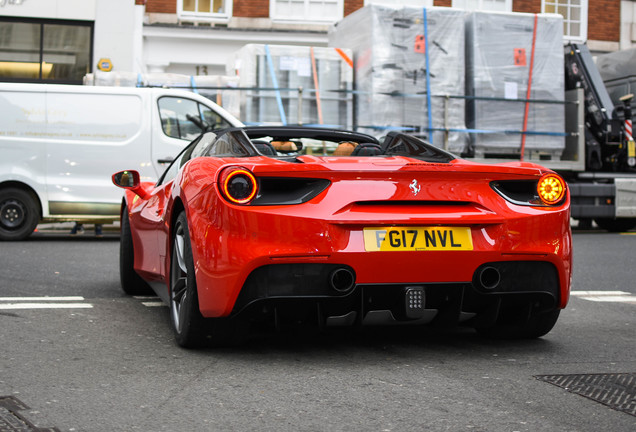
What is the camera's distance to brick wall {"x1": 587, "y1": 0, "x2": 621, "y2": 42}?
27.8 meters

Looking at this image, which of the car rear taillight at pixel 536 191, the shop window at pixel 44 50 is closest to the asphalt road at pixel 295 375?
the car rear taillight at pixel 536 191

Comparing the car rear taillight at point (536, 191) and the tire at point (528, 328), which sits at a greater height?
the car rear taillight at point (536, 191)

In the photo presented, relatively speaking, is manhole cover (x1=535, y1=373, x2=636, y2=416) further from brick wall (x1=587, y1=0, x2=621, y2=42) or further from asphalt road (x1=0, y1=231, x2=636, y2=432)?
brick wall (x1=587, y1=0, x2=621, y2=42)

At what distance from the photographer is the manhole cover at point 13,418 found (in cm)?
345

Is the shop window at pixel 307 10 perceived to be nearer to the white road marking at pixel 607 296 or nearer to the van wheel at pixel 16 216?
the van wheel at pixel 16 216

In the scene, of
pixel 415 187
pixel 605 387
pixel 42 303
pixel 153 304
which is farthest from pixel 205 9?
pixel 605 387

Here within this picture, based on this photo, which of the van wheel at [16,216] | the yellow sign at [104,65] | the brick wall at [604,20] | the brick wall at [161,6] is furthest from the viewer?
the brick wall at [604,20]

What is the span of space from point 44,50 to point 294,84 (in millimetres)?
10528

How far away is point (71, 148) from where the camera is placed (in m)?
12.6

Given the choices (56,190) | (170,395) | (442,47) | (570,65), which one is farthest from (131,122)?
(170,395)

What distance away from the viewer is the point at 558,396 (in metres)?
4.05

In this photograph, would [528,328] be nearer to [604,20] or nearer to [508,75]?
[508,75]

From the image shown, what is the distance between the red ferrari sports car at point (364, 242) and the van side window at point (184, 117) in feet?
26.2

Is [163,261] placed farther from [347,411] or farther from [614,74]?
[614,74]
